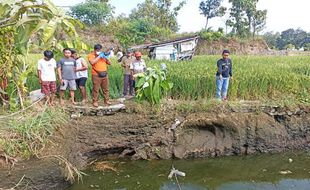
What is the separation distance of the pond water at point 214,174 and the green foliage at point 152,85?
4.27 ft

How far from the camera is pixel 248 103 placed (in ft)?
23.1

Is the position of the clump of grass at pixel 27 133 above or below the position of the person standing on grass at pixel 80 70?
below

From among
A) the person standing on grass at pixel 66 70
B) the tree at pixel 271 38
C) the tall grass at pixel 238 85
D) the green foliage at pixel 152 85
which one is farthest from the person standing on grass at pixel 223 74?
the tree at pixel 271 38

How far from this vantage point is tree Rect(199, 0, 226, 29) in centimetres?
3006

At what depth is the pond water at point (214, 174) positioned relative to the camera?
17.5ft

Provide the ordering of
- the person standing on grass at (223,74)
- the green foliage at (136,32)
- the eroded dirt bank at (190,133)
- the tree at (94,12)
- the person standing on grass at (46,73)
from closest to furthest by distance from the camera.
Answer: the person standing on grass at (46,73)
the eroded dirt bank at (190,133)
the person standing on grass at (223,74)
the green foliage at (136,32)
the tree at (94,12)

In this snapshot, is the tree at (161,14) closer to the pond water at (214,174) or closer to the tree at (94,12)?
the tree at (94,12)

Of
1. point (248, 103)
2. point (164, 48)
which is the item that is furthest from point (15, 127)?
point (164, 48)

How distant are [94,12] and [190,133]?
22.6m

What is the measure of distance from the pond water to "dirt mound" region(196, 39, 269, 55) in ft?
66.3

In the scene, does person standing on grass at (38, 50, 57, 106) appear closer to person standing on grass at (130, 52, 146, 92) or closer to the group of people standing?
the group of people standing

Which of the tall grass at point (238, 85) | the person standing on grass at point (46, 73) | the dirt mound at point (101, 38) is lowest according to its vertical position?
the tall grass at point (238, 85)

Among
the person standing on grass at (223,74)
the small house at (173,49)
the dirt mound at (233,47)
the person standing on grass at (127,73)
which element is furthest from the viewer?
the dirt mound at (233,47)

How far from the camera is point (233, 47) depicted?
27281mm
